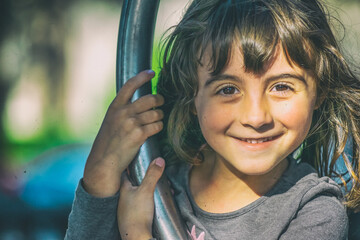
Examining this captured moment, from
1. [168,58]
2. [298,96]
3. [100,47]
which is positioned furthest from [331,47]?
[100,47]

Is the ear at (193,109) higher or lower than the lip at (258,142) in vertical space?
higher

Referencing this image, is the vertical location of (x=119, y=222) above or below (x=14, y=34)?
below

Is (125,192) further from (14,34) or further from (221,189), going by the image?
(14,34)

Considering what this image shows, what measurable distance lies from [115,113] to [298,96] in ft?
1.04

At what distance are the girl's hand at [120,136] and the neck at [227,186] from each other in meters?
0.16

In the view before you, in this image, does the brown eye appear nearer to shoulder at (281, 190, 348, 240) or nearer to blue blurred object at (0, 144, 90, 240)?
shoulder at (281, 190, 348, 240)

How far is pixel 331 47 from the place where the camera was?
3.13ft

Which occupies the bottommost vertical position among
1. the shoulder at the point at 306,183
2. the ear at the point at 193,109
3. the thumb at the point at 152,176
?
the shoulder at the point at 306,183

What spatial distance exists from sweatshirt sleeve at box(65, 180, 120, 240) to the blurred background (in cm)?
79

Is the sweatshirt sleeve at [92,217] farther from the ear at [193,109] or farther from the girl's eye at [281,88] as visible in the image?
the girl's eye at [281,88]

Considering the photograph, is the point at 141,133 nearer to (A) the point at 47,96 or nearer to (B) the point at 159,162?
(B) the point at 159,162

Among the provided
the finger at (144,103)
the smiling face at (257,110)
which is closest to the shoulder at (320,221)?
the smiling face at (257,110)

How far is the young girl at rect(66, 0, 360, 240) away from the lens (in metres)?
0.89

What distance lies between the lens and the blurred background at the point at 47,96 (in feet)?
6.32
